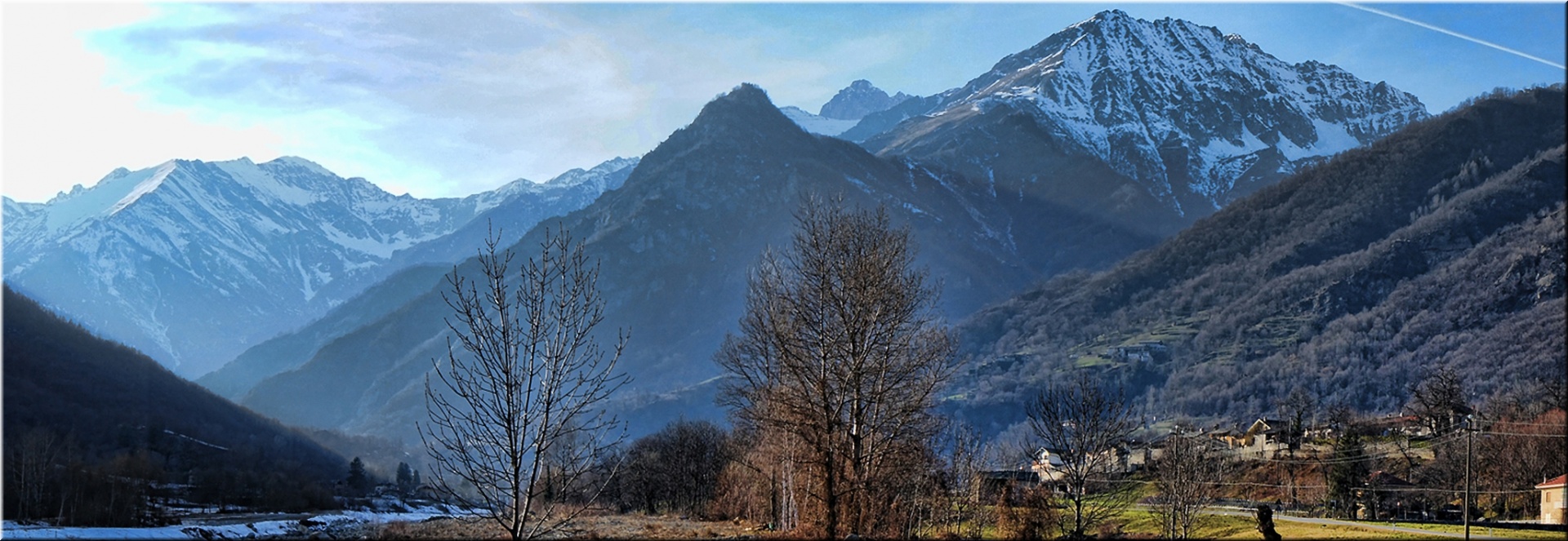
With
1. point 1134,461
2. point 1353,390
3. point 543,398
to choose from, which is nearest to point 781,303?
point 543,398

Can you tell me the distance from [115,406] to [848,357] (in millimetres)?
120923

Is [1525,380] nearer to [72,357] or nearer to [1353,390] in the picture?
[1353,390]

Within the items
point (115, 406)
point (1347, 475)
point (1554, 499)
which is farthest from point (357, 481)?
point (1554, 499)

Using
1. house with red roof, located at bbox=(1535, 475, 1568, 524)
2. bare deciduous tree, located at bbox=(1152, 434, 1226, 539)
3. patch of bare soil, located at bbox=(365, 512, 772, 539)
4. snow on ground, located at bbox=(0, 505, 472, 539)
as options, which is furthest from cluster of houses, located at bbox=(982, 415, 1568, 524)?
snow on ground, located at bbox=(0, 505, 472, 539)

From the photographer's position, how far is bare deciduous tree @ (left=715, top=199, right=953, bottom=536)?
20.9m

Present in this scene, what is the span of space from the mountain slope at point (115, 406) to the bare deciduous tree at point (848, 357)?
87274 mm

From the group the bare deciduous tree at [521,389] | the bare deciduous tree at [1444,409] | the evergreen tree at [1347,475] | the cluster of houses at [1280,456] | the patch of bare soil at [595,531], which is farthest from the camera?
the bare deciduous tree at [1444,409]

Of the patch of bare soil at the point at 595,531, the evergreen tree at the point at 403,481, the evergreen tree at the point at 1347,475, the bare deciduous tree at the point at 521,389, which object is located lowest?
the evergreen tree at the point at 403,481

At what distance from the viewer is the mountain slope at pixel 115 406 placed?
102 meters

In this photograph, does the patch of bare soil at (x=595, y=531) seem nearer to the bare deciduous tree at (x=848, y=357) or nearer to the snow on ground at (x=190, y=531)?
the snow on ground at (x=190, y=531)

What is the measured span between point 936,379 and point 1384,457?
248 ft

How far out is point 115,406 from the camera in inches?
4520

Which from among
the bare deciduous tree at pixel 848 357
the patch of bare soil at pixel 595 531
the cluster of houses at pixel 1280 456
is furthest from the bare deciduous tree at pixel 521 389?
the cluster of houses at pixel 1280 456

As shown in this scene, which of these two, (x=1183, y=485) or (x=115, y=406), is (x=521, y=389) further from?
(x=115, y=406)
